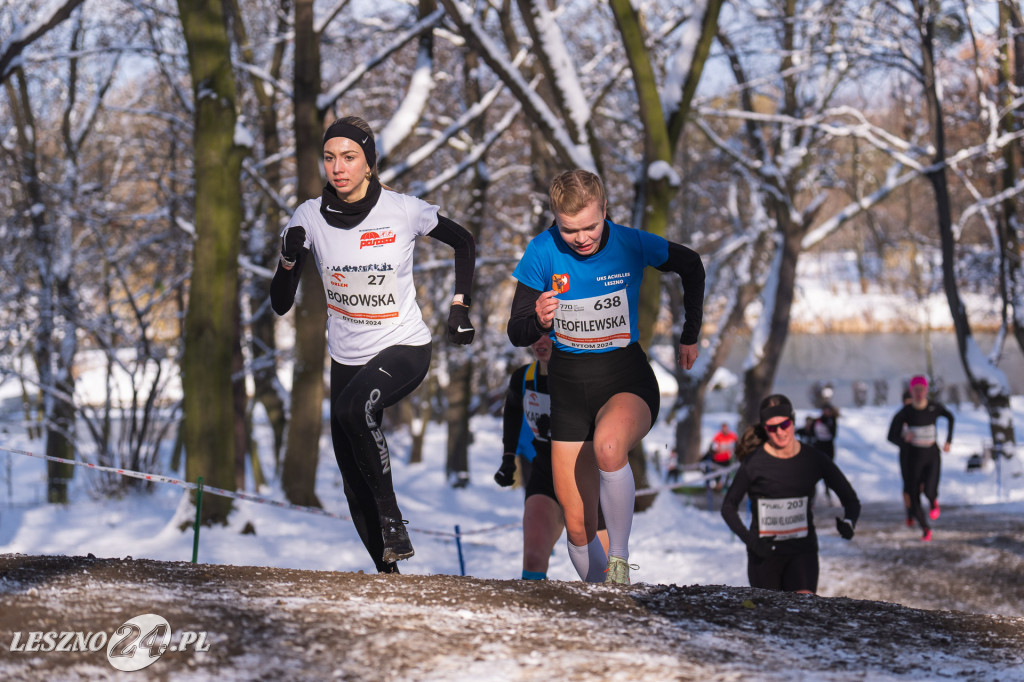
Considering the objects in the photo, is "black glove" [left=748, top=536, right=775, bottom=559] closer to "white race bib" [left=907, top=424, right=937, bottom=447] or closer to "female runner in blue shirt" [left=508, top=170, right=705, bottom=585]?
"female runner in blue shirt" [left=508, top=170, right=705, bottom=585]

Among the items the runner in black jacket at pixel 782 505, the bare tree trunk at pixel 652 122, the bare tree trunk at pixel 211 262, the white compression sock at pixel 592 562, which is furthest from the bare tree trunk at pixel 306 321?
the white compression sock at pixel 592 562

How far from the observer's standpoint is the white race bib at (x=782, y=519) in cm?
712

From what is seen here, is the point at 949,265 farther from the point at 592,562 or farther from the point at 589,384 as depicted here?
the point at 589,384

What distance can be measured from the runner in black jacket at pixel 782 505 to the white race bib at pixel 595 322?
2.13m

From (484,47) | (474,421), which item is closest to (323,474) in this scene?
(474,421)

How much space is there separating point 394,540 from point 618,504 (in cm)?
110

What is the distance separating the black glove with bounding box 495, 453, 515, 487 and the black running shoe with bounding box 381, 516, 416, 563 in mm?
986

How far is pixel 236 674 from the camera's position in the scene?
3.30m

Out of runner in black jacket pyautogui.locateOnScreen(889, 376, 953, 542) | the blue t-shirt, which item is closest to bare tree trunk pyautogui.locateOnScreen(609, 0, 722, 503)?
runner in black jacket pyautogui.locateOnScreen(889, 376, 953, 542)

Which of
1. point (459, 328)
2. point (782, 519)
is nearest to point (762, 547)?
point (782, 519)

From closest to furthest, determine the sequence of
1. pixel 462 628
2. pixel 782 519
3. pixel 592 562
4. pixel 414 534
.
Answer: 1. pixel 462 628
2. pixel 592 562
3. pixel 782 519
4. pixel 414 534

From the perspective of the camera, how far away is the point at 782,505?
7.15m

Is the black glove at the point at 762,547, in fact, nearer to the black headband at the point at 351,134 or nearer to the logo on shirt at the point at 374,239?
the logo on shirt at the point at 374,239

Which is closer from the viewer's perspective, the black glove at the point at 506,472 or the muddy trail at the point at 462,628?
the muddy trail at the point at 462,628
